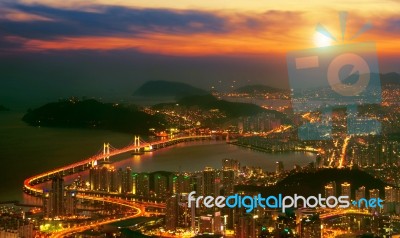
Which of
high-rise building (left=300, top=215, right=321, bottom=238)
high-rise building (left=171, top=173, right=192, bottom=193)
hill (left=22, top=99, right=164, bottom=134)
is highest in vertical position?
hill (left=22, top=99, right=164, bottom=134)

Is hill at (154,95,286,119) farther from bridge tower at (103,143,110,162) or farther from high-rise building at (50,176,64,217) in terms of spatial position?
high-rise building at (50,176,64,217)

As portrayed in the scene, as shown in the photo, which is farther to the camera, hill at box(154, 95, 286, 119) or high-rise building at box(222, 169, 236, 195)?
hill at box(154, 95, 286, 119)

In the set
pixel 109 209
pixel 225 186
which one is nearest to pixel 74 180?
pixel 109 209

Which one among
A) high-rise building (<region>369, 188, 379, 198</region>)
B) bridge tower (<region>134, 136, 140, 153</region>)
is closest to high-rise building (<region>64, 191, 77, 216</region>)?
high-rise building (<region>369, 188, 379, 198</region>)

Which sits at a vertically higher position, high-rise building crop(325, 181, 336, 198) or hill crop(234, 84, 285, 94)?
hill crop(234, 84, 285, 94)

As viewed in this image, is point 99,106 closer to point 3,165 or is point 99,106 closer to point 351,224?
point 3,165

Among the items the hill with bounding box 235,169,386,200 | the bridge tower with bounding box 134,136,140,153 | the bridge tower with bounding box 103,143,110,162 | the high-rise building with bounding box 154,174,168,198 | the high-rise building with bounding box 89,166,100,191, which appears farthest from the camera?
the bridge tower with bounding box 134,136,140,153
